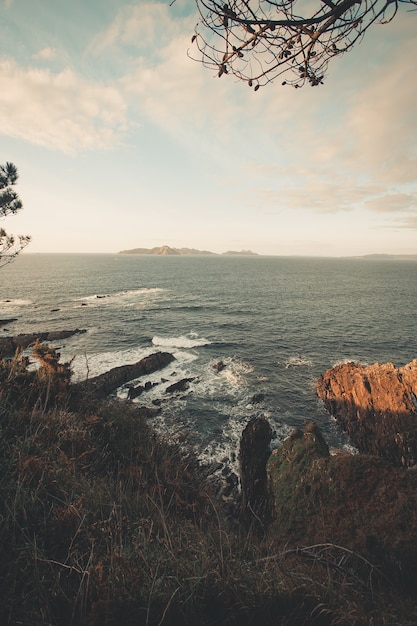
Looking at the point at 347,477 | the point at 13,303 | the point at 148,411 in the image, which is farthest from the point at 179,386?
the point at 13,303

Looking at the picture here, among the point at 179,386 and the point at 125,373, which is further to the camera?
the point at 125,373

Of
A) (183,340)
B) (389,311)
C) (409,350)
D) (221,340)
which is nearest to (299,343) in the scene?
(221,340)

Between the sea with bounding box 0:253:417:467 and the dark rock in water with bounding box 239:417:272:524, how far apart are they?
3.55 ft

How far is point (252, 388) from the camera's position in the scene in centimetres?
2558

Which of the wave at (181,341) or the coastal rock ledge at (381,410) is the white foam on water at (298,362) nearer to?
the coastal rock ledge at (381,410)

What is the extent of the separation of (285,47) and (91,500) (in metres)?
6.49

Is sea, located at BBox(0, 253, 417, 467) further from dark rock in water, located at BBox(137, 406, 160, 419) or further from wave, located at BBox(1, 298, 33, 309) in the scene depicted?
dark rock in water, located at BBox(137, 406, 160, 419)

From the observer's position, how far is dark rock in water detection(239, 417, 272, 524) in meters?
11.5

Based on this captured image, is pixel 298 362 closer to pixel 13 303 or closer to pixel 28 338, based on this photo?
pixel 28 338

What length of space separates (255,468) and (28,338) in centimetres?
3396

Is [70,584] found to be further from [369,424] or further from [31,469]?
[369,424]

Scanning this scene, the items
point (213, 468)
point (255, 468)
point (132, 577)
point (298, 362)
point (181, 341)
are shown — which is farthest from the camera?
point (181, 341)

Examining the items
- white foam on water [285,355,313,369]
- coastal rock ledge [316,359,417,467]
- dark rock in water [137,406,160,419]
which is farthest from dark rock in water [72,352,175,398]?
coastal rock ledge [316,359,417,467]

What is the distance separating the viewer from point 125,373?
26.9 meters
